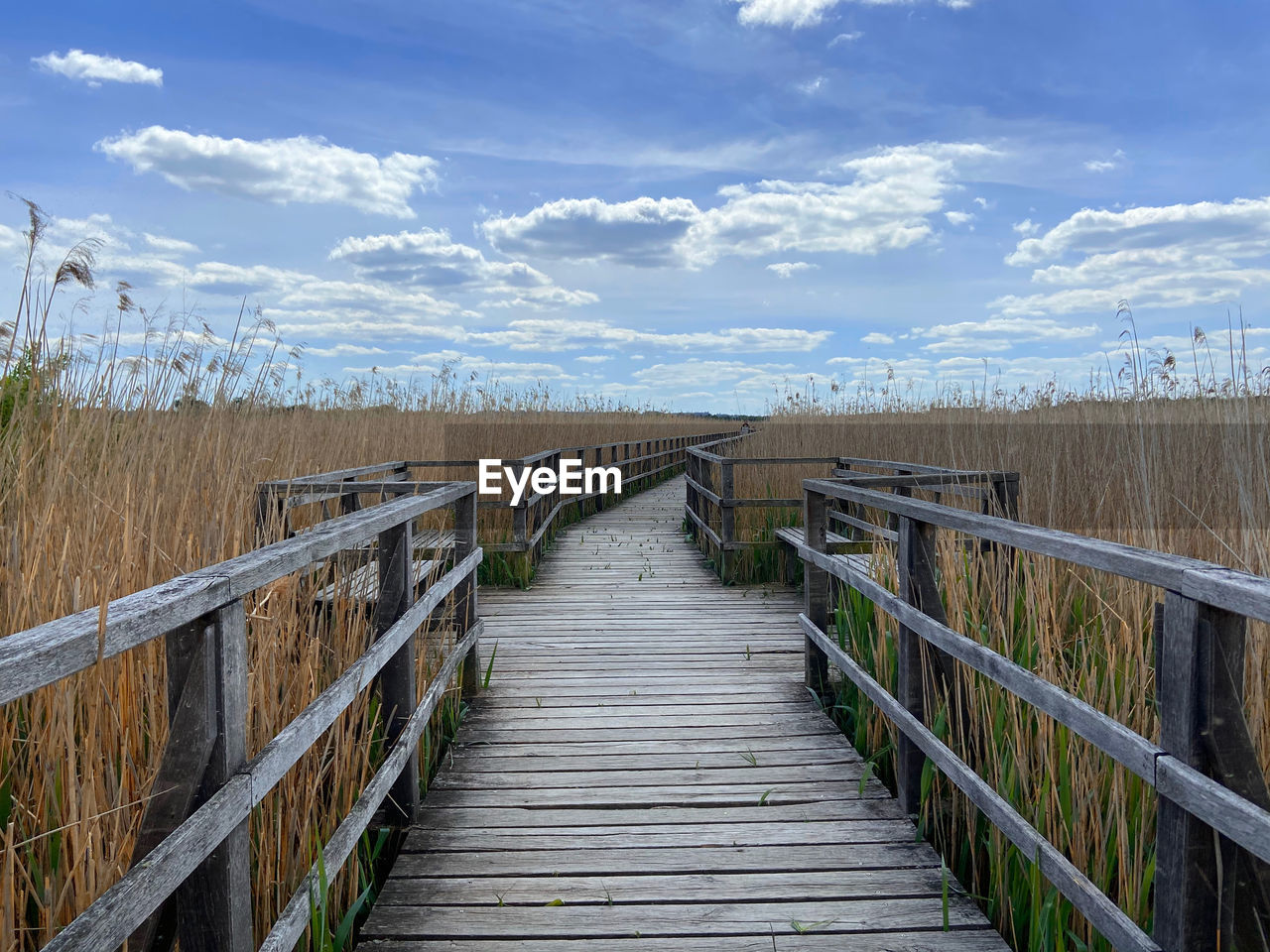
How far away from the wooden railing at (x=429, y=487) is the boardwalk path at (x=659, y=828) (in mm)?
1186

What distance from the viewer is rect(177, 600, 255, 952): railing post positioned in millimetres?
1532

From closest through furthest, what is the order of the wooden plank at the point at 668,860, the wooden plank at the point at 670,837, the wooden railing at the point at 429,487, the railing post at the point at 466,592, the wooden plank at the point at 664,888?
the wooden plank at the point at 664,888
the wooden plank at the point at 668,860
the wooden plank at the point at 670,837
the wooden railing at the point at 429,487
the railing post at the point at 466,592

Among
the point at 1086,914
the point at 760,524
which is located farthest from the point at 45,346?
the point at 760,524

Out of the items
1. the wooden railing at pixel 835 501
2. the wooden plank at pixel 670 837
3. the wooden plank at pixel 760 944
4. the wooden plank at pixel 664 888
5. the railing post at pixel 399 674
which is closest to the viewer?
the wooden plank at pixel 760 944

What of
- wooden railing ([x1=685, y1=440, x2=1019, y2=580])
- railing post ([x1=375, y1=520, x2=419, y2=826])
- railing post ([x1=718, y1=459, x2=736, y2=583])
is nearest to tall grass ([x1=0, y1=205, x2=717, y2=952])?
railing post ([x1=375, y1=520, x2=419, y2=826])

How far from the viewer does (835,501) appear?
8.23 metres

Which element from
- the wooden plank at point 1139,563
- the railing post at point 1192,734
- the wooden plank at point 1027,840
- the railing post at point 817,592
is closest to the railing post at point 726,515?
the railing post at point 817,592

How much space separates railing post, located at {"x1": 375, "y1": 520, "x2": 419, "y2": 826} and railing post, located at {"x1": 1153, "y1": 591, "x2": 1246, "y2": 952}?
2191 mm

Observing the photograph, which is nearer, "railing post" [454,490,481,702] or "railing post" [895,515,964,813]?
"railing post" [895,515,964,813]

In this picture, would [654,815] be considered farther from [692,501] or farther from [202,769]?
[692,501]

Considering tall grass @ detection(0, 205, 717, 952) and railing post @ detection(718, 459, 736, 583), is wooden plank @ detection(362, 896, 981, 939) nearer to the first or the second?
tall grass @ detection(0, 205, 717, 952)

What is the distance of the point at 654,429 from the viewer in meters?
22.5

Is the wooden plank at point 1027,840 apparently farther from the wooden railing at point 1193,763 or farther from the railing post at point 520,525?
the railing post at point 520,525

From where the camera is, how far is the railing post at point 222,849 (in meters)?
1.53
